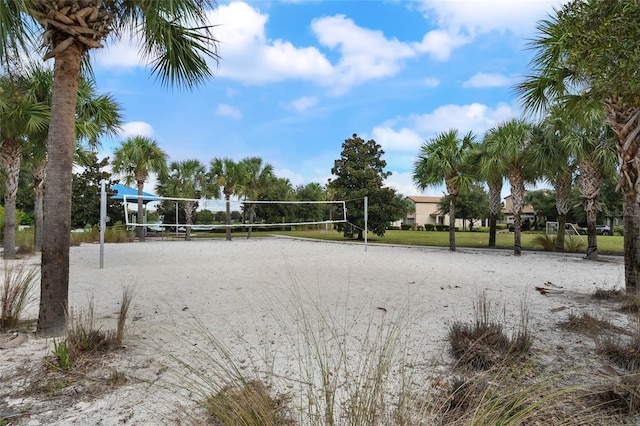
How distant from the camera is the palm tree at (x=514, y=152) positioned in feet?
42.4

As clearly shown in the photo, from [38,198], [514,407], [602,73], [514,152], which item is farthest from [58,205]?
[514,152]

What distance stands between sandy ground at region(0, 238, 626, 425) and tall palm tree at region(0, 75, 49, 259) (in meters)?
2.51

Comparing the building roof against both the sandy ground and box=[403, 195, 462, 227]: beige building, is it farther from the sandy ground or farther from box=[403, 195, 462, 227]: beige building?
the sandy ground

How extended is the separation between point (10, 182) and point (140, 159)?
967 cm

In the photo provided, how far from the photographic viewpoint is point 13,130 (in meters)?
9.90

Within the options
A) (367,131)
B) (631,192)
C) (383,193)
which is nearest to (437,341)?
(631,192)

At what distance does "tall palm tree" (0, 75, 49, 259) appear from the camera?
28.9 ft

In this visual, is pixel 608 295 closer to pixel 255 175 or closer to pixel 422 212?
pixel 255 175

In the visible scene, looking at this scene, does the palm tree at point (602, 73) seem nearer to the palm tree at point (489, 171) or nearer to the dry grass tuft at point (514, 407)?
the dry grass tuft at point (514, 407)

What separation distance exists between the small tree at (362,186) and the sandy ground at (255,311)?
11065 mm

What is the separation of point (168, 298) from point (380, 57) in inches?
327

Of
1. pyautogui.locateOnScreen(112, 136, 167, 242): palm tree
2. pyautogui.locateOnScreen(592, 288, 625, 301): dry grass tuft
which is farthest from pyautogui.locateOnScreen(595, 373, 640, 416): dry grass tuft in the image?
pyautogui.locateOnScreen(112, 136, 167, 242): palm tree

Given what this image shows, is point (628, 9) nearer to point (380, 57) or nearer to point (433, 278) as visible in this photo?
point (433, 278)

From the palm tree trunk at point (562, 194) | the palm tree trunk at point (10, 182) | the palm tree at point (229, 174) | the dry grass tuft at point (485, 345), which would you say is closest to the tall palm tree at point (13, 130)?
the palm tree trunk at point (10, 182)
